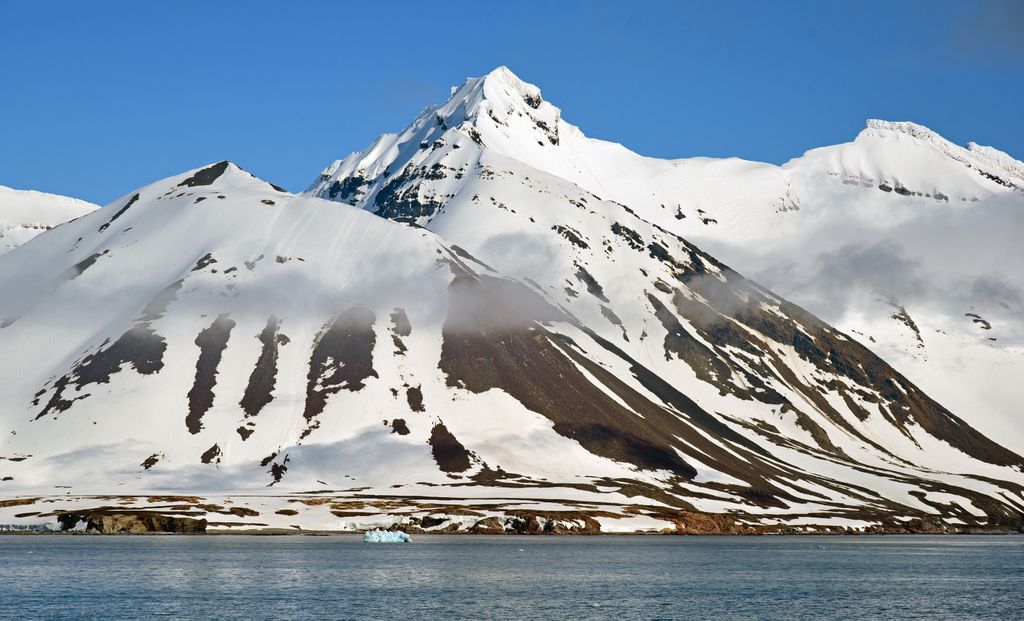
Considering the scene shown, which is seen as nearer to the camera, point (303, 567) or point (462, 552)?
point (303, 567)

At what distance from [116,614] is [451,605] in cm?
2682

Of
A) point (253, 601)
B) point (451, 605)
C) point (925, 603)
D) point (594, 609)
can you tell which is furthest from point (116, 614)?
point (925, 603)

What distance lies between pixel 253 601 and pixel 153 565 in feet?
128

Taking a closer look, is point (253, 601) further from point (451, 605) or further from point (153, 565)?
point (153, 565)

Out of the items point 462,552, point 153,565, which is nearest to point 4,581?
point 153,565

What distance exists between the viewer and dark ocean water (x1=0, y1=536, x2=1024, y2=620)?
10738 cm

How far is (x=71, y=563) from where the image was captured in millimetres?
148625

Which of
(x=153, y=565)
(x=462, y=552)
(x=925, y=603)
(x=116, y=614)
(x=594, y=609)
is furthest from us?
(x=462, y=552)

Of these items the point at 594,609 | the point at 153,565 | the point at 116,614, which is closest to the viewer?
the point at 116,614

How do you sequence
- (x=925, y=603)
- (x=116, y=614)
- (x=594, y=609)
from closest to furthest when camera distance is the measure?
(x=116, y=614) < (x=594, y=609) < (x=925, y=603)

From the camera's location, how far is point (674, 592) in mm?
125125

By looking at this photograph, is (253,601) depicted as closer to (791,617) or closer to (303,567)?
(303,567)

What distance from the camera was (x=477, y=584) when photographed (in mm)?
127438

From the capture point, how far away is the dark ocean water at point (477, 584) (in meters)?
107
